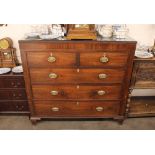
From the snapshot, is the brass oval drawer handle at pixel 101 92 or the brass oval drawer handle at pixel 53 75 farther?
the brass oval drawer handle at pixel 101 92

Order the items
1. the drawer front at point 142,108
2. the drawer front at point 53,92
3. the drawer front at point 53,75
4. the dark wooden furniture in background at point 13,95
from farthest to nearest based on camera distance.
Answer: the drawer front at point 142,108
the dark wooden furniture in background at point 13,95
the drawer front at point 53,92
the drawer front at point 53,75

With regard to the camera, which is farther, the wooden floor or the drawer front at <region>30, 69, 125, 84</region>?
the wooden floor

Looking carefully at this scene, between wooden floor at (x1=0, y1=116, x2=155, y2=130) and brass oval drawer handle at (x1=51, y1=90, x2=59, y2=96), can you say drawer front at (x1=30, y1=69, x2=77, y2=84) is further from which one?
wooden floor at (x1=0, y1=116, x2=155, y2=130)

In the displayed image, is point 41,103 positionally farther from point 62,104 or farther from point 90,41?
point 90,41

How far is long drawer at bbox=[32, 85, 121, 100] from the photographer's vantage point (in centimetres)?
221

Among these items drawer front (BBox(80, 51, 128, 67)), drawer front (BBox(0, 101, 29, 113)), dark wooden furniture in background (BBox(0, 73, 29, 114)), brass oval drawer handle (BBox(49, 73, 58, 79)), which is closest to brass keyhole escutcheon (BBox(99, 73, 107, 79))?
drawer front (BBox(80, 51, 128, 67))

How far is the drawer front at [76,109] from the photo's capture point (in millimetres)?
2332

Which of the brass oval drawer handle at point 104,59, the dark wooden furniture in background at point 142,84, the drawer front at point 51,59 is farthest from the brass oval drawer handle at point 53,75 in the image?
the dark wooden furniture in background at point 142,84

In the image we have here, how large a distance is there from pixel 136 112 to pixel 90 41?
1.31m

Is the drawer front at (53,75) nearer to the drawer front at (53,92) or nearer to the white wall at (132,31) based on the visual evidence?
the drawer front at (53,92)

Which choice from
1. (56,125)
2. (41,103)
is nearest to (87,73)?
(41,103)

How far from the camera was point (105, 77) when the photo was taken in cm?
214

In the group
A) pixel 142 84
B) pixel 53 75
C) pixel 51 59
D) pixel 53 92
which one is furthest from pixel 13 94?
pixel 142 84

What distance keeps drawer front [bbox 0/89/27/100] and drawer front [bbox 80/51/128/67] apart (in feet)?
3.09
